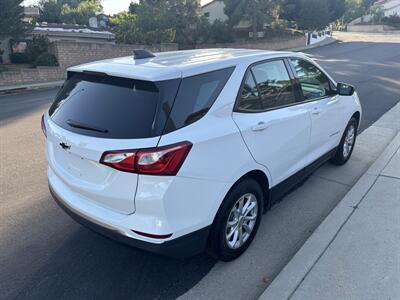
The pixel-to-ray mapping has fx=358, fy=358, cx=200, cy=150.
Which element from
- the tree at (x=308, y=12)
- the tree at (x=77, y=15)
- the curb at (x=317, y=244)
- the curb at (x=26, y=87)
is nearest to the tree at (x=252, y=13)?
the tree at (x=308, y=12)

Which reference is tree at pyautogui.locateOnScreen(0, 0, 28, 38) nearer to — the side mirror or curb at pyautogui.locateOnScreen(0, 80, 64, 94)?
curb at pyautogui.locateOnScreen(0, 80, 64, 94)

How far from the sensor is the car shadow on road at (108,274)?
2785mm

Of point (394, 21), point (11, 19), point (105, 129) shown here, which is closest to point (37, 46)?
point (11, 19)

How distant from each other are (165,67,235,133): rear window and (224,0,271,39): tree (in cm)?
2889

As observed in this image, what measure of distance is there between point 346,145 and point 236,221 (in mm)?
2753

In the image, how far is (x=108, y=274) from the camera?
2.98 m

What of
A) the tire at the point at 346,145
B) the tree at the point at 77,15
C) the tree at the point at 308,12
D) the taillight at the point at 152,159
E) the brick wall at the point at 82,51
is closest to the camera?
the taillight at the point at 152,159

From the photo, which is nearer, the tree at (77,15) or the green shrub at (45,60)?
the green shrub at (45,60)

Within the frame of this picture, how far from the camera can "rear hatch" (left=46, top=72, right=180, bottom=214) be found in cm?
246

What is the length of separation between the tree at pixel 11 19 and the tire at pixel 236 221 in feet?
55.4

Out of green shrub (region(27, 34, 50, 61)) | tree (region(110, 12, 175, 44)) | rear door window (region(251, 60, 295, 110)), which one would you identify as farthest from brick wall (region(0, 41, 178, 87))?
rear door window (region(251, 60, 295, 110))

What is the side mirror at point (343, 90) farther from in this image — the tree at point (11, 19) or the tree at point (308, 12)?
the tree at point (308, 12)

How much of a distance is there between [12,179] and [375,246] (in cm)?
443

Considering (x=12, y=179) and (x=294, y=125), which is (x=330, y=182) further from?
(x=12, y=179)
